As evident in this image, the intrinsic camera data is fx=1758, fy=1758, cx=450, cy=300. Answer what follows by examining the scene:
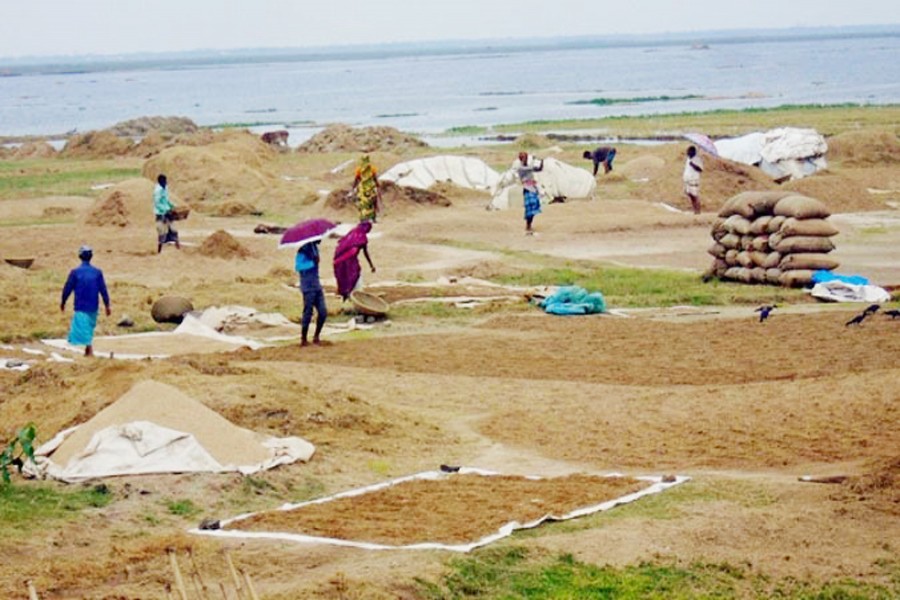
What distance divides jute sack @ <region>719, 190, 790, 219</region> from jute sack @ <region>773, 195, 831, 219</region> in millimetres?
191

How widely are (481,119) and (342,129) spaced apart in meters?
25.0

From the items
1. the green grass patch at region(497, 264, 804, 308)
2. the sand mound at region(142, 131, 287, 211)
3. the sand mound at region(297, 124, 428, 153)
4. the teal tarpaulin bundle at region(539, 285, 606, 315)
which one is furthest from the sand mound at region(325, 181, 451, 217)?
the sand mound at region(297, 124, 428, 153)

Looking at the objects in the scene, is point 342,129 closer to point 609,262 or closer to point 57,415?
point 609,262

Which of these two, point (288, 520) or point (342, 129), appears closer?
point (288, 520)

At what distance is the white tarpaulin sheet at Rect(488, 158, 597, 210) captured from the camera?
125 feet

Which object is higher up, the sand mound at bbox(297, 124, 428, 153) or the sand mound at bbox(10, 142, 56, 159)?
the sand mound at bbox(297, 124, 428, 153)

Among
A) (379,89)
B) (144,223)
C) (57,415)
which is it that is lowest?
(379,89)

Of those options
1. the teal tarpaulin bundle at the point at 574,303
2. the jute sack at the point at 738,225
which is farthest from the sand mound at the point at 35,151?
the teal tarpaulin bundle at the point at 574,303

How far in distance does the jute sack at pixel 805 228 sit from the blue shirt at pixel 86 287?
10309 mm

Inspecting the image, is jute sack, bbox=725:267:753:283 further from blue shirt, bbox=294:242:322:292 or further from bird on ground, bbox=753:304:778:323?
blue shirt, bbox=294:242:322:292

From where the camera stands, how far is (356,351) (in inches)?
821

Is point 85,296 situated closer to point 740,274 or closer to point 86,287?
point 86,287

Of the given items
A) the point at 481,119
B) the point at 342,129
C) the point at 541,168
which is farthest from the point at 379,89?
the point at 541,168

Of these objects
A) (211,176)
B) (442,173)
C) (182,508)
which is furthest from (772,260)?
(211,176)
